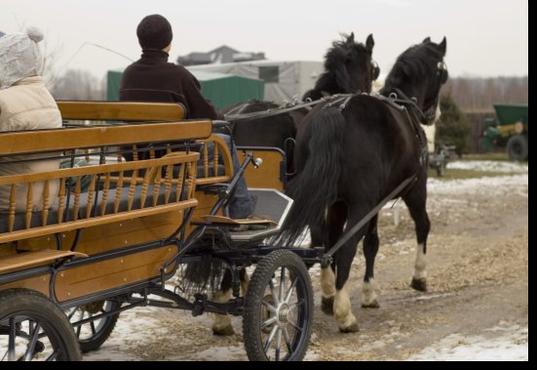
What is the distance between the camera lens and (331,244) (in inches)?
301

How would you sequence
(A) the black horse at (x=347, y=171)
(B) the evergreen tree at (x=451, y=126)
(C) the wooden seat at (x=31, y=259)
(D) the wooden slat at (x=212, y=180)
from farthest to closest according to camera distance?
(B) the evergreen tree at (x=451, y=126) → (A) the black horse at (x=347, y=171) → (D) the wooden slat at (x=212, y=180) → (C) the wooden seat at (x=31, y=259)

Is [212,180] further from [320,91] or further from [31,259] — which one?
[320,91]

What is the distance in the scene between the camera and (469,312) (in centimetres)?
758

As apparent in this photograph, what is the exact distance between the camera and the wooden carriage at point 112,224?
12.8ft

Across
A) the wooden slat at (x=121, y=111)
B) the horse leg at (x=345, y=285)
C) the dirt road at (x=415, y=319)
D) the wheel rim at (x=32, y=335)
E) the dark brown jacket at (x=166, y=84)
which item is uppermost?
the dark brown jacket at (x=166, y=84)

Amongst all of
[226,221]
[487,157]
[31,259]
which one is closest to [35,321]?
[31,259]

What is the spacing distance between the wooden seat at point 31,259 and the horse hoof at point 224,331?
2.57 m

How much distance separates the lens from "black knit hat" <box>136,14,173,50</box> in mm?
5391

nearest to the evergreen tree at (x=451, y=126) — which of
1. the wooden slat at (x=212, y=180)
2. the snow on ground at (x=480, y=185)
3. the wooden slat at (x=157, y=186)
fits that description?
the snow on ground at (x=480, y=185)

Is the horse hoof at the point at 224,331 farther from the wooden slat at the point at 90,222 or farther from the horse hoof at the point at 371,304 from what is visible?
the wooden slat at the point at 90,222

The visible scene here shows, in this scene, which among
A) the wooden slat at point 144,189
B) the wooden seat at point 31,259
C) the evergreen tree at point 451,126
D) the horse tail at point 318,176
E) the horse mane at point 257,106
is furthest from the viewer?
the evergreen tree at point 451,126

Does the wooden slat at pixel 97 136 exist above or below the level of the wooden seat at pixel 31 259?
above

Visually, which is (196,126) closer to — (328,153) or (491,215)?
(328,153)

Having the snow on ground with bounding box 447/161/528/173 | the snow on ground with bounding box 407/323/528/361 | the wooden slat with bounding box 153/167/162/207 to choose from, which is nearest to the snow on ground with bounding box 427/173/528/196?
the snow on ground with bounding box 447/161/528/173
